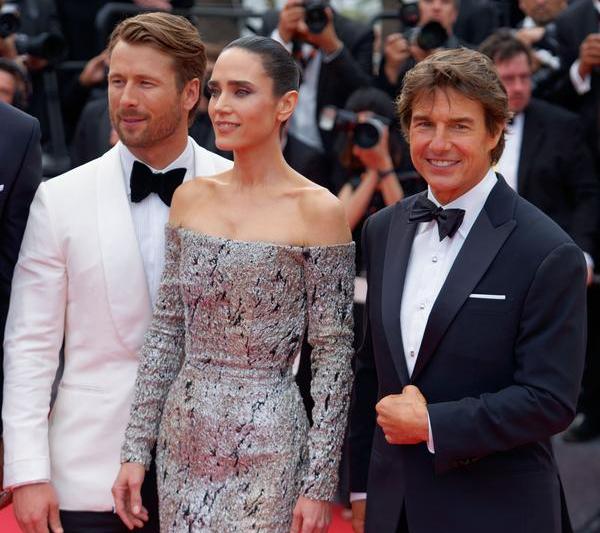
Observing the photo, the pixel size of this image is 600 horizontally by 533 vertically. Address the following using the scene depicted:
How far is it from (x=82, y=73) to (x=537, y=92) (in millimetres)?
2488

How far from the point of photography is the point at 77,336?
2.67m

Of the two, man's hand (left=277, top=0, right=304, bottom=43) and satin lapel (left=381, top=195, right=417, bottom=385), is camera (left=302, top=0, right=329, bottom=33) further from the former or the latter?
satin lapel (left=381, top=195, right=417, bottom=385)

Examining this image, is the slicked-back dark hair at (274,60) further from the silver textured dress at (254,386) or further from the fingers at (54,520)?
the fingers at (54,520)

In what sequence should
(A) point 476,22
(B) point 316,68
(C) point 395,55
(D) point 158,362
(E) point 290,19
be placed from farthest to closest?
(A) point 476,22 < (C) point 395,55 < (B) point 316,68 < (E) point 290,19 < (D) point 158,362

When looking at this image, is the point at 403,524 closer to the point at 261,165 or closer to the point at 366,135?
the point at 261,165

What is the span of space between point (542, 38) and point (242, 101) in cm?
360

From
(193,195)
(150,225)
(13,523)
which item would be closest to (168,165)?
(150,225)

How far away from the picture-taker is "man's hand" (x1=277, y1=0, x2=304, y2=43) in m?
5.42

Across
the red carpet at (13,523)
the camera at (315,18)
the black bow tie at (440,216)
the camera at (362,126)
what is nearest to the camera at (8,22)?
the camera at (315,18)

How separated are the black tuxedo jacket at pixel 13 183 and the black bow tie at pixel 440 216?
1026 mm

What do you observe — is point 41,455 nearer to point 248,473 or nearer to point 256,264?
point 248,473

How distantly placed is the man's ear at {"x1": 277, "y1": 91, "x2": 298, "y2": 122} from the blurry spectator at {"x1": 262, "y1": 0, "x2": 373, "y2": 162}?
2883 millimetres

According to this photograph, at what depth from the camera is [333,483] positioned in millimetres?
2391

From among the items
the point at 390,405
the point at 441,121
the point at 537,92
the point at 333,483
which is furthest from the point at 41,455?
the point at 537,92
